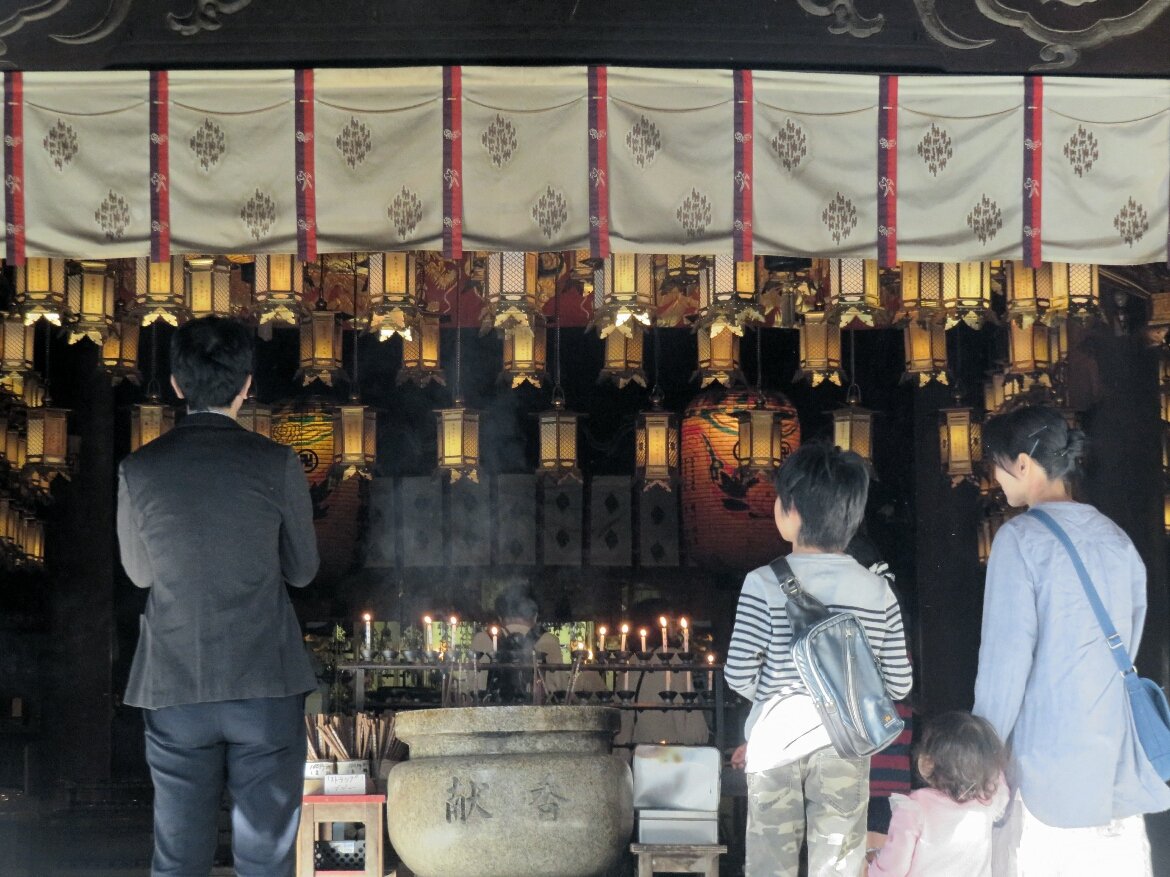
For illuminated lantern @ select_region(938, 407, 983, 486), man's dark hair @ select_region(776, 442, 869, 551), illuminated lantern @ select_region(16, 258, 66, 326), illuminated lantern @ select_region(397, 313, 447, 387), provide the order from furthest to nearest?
illuminated lantern @ select_region(938, 407, 983, 486)
illuminated lantern @ select_region(397, 313, 447, 387)
illuminated lantern @ select_region(16, 258, 66, 326)
man's dark hair @ select_region(776, 442, 869, 551)

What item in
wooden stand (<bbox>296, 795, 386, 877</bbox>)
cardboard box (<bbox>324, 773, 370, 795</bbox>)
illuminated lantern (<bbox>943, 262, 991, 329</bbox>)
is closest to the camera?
wooden stand (<bbox>296, 795, 386, 877</bbox>)

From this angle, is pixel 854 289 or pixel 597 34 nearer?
pixel 597 34

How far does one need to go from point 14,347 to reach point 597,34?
4.79 metres

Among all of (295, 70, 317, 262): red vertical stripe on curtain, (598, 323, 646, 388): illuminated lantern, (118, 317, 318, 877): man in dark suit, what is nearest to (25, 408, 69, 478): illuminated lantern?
(598, 323, 646, 388): illuminated lantern

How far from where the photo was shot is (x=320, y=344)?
9.46m

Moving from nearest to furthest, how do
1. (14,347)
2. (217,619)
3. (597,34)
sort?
(217,619), (597,34), (14,347)

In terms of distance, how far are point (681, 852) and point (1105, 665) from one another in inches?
95.0

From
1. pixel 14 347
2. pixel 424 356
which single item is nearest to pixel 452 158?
pixel 424 356

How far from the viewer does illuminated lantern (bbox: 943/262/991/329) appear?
7578 mm

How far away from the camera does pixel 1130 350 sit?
9500 mm

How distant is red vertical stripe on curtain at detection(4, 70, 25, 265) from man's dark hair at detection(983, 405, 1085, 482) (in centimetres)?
376

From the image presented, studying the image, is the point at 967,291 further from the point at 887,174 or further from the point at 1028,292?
the point at 887,174

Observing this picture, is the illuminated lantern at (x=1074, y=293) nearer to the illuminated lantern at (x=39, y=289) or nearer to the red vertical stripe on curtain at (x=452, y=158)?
the red vertical stripe on curtain at (x=452, y=158)

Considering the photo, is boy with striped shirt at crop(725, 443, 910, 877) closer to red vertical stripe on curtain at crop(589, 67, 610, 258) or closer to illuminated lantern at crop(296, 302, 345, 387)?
red vertical stripe on curtain at crop(589, 67, 610, 258)
